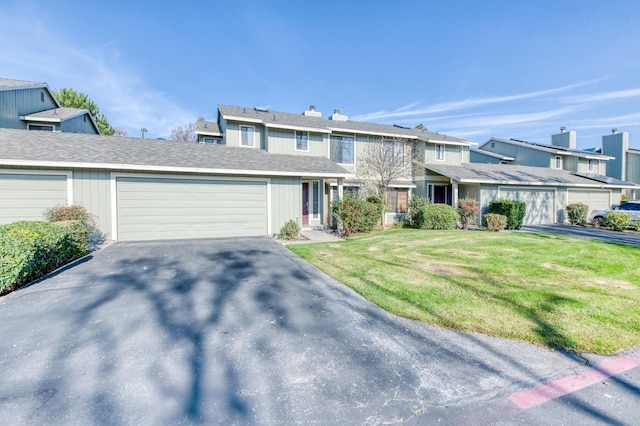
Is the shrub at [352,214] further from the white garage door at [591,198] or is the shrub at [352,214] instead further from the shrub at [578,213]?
the white garage door at [591,198]

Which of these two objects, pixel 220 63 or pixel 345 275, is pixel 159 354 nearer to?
pixel 345 275

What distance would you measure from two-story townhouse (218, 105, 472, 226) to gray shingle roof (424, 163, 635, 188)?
1260mm

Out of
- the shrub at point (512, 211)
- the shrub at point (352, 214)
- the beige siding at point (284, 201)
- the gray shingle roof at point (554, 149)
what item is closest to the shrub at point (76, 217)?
the beige siding at point (284, 201)

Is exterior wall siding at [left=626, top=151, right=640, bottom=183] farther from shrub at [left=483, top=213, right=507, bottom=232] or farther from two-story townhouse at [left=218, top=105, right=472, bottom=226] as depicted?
shrub at [left=483, top=213, right=507, bottom=232]

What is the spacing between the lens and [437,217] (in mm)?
14844

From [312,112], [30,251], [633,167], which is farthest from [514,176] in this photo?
[30,251]

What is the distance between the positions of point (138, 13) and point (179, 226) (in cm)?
937

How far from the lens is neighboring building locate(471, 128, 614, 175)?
77.0 ft

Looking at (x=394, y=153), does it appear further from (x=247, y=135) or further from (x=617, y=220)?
(x=617, y=220)

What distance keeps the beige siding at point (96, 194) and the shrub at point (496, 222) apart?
56.3 feet

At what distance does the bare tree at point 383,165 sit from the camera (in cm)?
1645

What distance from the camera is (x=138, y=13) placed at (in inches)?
472

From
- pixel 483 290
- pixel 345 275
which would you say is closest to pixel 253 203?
pixel 345 275

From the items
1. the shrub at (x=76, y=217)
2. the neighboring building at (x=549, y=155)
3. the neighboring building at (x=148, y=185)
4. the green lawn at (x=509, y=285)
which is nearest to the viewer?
the green lawn at (x=509, y=285)
